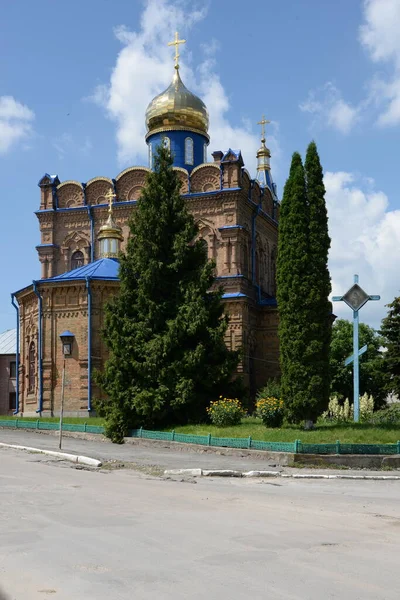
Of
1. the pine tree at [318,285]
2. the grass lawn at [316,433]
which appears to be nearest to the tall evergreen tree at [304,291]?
the pine tree at [318,285]

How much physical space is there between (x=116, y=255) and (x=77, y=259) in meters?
3.05

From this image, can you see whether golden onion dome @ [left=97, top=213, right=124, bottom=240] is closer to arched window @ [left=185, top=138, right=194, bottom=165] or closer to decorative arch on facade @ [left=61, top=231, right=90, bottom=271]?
decorative arch on facade @ [left=61, top=231, right=90, bottom=271]

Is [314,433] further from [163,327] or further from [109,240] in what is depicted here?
[109,240]

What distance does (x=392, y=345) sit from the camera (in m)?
29.7

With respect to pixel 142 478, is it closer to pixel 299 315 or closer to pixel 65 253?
pixel 299 315

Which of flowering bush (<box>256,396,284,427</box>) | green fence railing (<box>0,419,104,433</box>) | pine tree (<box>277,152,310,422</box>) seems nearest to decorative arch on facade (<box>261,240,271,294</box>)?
green fence railing (<box>0,419,104,433</box>)

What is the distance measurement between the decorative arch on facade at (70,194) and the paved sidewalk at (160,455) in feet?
51.5

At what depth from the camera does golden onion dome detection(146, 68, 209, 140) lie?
113 feet

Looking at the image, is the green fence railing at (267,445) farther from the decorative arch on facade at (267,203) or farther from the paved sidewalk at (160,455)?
the decorative arch on facade at (267,203)

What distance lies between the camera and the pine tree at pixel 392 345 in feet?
96.3

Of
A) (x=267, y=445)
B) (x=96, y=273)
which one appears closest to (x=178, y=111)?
(x=96, y=273)

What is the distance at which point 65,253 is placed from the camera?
33.1 m

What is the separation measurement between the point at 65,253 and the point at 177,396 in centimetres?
1609

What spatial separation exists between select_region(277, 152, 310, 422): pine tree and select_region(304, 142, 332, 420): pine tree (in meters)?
0.14
